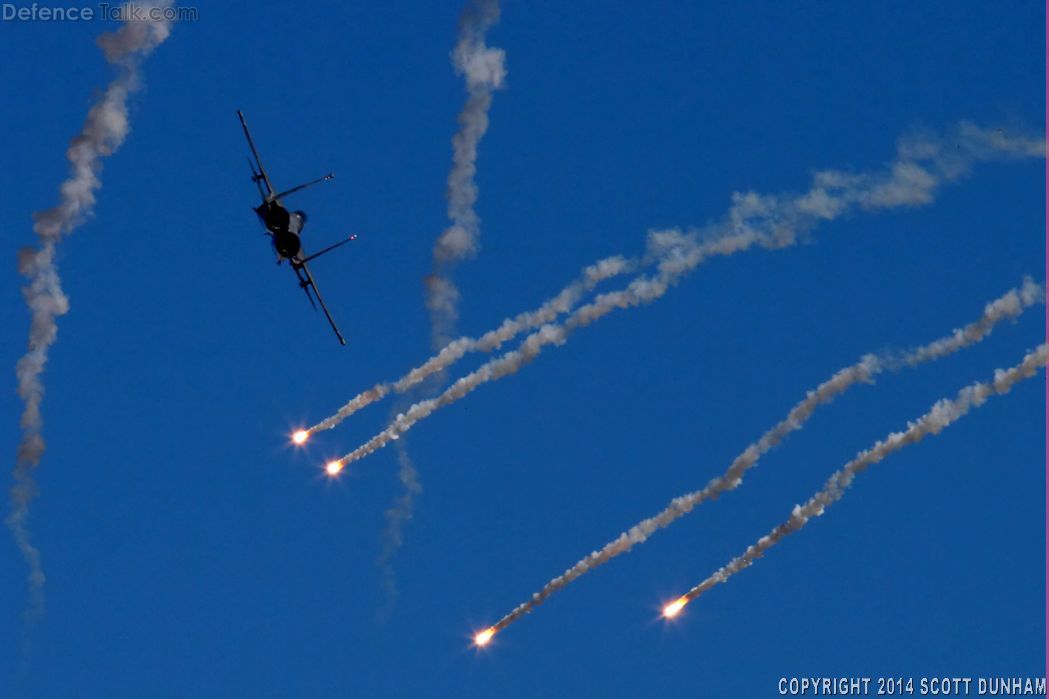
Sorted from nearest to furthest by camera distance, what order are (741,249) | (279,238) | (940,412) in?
(940,412) < (741,249) < (279,238)

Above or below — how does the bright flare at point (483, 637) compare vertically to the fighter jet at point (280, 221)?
below

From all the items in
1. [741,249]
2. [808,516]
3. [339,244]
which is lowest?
[808,516]

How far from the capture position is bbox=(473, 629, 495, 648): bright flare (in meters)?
83.5

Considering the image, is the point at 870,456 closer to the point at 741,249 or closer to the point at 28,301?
the point at 741,249

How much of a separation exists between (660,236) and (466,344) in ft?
32.0

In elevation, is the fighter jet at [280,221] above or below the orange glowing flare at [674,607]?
above

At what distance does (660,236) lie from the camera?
268 feet

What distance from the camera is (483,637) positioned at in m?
83.8

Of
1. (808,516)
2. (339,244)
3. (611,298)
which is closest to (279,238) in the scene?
(339,244)

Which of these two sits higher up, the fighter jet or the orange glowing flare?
the fighter jet

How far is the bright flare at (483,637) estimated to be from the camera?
274 feet

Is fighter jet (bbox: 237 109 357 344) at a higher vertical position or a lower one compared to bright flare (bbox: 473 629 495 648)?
higher

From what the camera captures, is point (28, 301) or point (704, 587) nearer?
point (704, 587)

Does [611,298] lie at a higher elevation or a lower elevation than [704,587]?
higher
